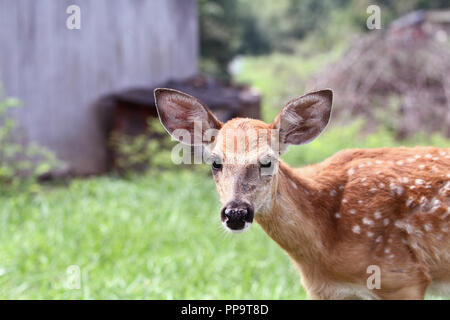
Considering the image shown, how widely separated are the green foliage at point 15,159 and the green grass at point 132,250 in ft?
0.85

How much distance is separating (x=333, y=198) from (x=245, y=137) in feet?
2.08

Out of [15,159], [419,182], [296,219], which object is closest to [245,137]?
[296,219]

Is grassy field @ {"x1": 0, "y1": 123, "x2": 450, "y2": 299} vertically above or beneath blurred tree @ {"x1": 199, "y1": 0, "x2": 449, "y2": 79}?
beneath

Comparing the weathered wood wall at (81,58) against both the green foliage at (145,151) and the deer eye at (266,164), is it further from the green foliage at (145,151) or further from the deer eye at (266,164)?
the deer eye at (266,164)

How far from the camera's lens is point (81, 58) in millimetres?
7543

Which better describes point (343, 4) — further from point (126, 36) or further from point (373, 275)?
point (373, 275)

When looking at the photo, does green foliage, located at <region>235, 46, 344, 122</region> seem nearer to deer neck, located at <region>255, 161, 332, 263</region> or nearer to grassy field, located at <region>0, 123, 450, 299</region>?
grassy field, located at <region>0, 123, 450, 299</region>

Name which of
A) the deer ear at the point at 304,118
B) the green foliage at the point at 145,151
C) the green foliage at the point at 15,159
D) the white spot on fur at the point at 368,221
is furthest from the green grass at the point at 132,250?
the deer ear at the point at 304,118

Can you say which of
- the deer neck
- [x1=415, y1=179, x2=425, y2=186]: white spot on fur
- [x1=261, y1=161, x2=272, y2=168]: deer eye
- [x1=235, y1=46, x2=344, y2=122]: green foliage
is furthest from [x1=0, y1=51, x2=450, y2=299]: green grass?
[x1=235, y1=46, x2=344, y2=122]: green foliage

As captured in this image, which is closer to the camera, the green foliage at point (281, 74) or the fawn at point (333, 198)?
the fawn at point (333, 198)

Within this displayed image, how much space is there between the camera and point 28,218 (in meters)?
5.29

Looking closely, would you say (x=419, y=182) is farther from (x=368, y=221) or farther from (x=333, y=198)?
(x=333, y=198)

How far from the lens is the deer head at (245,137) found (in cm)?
226

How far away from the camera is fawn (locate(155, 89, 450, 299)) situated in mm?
2326
